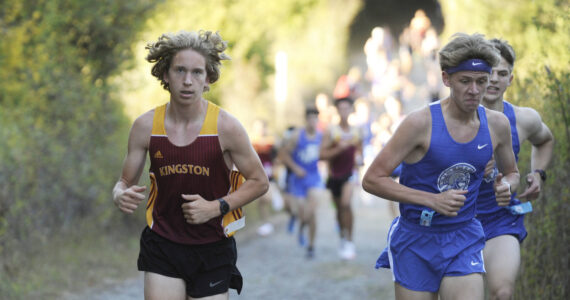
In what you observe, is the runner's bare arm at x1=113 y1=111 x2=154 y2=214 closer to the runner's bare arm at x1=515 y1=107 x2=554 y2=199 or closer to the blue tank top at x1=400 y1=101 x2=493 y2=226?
the blue tank top at x1=400 y1=101 x2=493 y2=226

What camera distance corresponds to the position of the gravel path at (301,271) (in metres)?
8.59

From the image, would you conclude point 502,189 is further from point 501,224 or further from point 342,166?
point 342,166

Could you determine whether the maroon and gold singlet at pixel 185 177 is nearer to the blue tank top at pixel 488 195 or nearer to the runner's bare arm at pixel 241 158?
the runner's bare arm at pixel 241 158

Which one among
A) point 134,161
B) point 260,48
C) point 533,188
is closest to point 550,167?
point 533,188

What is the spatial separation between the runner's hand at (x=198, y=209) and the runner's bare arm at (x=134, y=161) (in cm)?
27

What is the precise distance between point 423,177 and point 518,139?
1.18m

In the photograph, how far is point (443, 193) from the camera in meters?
4.18

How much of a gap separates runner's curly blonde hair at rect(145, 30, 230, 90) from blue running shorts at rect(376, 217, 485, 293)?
1.42 m

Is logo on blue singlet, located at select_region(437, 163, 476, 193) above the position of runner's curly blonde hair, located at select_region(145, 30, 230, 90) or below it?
below

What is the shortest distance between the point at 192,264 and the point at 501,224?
6.76ft

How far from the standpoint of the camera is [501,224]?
507cm

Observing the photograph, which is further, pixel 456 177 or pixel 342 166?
pixel 342 166

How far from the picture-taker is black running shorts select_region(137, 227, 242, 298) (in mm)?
4238

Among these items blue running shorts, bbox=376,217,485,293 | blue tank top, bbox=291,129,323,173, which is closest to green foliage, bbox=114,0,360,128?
blue tank top, bbox=291,129,323,173
